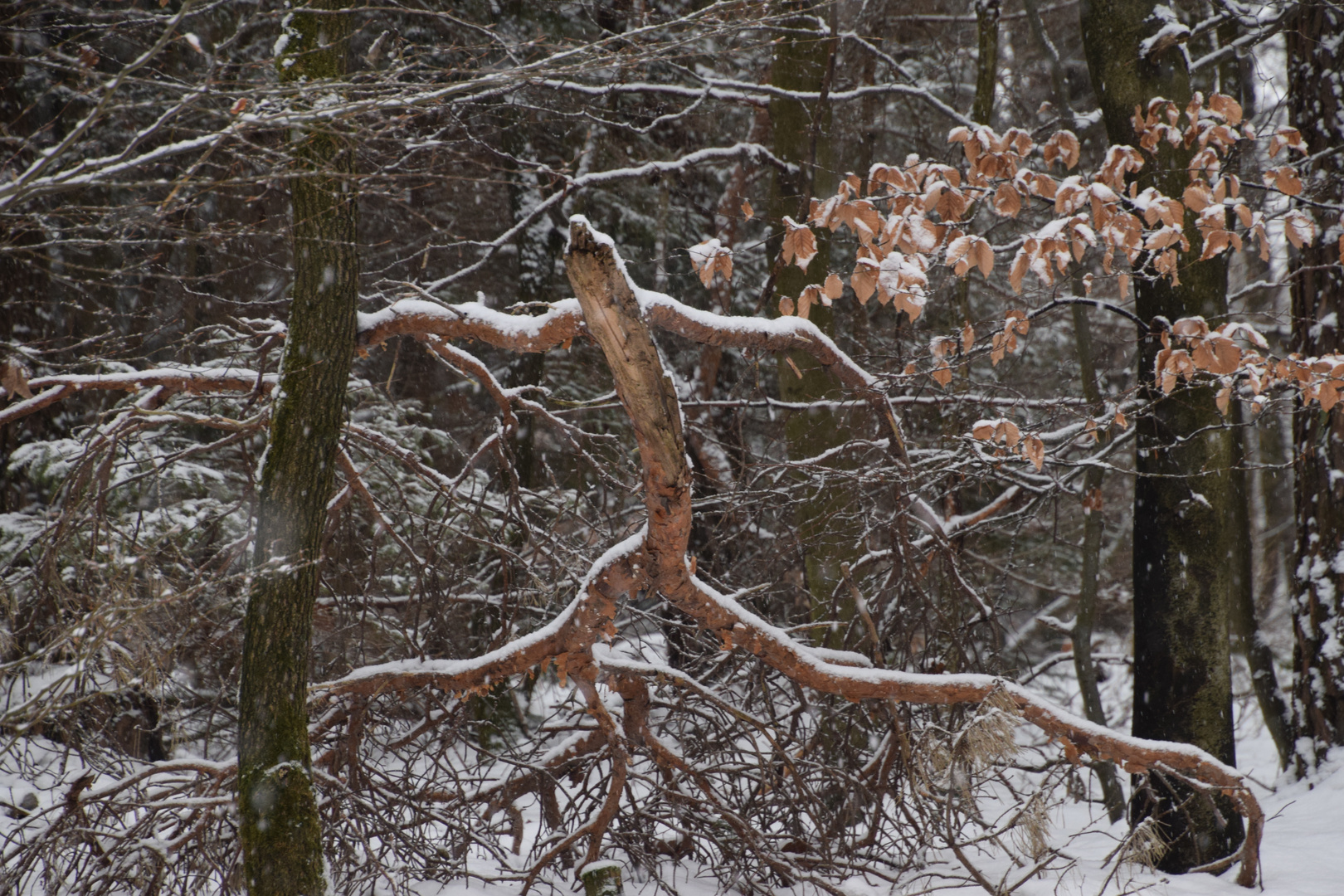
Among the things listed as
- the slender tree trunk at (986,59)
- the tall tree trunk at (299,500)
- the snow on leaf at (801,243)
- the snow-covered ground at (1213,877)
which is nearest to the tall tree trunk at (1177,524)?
the snow-covered ground at (1213,877)

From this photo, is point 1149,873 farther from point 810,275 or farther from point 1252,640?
point 810,275

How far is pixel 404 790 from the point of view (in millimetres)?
4938

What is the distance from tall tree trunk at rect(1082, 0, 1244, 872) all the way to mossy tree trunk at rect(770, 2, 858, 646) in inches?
80.2

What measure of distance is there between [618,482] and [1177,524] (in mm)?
3427

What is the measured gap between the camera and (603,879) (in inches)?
162

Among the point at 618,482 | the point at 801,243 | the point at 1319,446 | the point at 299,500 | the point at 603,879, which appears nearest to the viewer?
the point at 299,500

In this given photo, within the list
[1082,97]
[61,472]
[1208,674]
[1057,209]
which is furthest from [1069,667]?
[61,472]

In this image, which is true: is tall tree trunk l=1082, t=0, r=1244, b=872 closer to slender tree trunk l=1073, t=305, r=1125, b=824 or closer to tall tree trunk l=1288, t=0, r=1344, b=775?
tall tree trunk l=1288, t=0, r=1344, b=775

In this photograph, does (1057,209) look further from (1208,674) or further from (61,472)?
(61,472)

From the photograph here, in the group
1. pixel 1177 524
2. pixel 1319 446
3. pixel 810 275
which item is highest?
pixel 810 275

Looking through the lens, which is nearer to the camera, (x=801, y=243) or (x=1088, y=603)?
(x=801, y=243)

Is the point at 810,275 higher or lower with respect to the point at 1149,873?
higher

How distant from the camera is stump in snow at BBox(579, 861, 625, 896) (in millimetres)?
4082

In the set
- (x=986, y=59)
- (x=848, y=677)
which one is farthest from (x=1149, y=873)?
(x=986, y=59)
